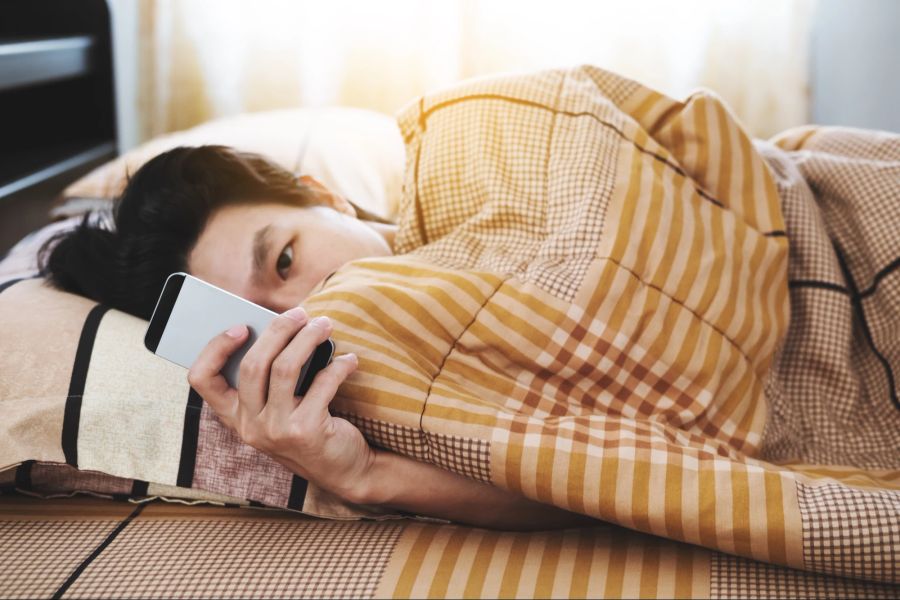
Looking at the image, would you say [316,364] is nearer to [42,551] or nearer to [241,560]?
[241,560]

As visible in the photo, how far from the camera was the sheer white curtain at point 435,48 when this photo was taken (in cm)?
214

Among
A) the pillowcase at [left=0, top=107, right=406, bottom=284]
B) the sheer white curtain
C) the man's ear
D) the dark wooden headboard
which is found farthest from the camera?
the sheer white curtain

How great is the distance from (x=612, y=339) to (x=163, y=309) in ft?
1.23

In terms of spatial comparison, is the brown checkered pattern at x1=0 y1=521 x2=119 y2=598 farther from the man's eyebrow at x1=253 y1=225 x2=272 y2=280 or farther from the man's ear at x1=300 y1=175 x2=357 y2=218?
the man's ear at x1=300 y1=175 x2=357 y2=218

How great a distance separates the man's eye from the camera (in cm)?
87

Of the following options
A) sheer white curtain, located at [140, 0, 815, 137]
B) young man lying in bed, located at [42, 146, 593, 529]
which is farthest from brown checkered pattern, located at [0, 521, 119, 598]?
sheer white curtain, located at [140, 0, 815, 137]

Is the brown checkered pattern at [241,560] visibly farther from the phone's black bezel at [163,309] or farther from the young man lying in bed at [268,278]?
the phone's black bezel at [163,309]

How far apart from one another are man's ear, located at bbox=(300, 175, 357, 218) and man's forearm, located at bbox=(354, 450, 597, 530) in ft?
1.45

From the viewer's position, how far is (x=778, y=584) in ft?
1.91

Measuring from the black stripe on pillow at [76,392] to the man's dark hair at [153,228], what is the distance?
8 centimetres

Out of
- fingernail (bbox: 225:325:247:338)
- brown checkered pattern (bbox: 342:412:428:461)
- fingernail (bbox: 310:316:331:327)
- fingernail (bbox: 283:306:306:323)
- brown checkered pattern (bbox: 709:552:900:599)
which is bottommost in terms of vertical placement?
brown checkered pattern (bbox: 709:552:900:599)

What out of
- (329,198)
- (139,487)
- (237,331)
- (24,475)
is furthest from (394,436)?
(329,198)

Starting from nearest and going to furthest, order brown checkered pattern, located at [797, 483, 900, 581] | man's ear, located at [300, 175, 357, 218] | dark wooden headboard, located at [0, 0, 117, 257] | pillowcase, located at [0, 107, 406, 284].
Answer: brown checkered pattern, located at [797, 483, 900, 581], man's ear, located at [300, 175, 357, 218], pillowcase, located at [0, 107, 406, 284], dark wooden headboard, located at [0, 0, 117, 257]

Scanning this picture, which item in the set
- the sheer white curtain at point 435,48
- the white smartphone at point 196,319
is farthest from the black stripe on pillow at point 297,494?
the sheer white curtain at point 435,48
